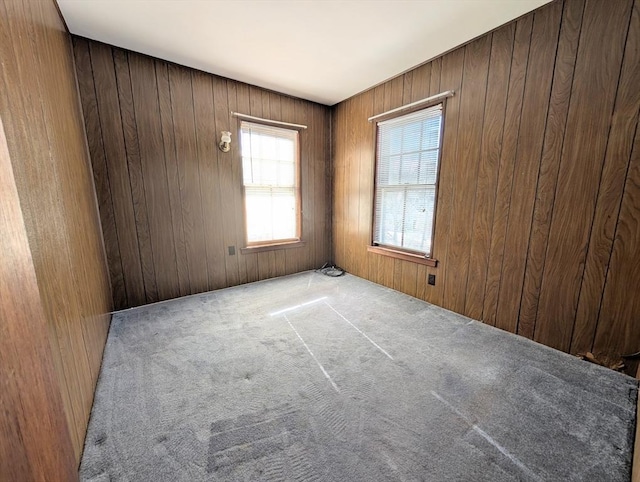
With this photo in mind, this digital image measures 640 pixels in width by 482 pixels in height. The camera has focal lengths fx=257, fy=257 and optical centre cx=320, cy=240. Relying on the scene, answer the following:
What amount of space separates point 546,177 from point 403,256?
4.66 feet

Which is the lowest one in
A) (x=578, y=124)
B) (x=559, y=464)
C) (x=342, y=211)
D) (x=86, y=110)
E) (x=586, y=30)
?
(x=559, y=464)

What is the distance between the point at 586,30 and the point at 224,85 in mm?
3042

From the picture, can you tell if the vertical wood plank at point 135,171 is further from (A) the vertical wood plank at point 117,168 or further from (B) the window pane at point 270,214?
(B) the window pane at point 270,214

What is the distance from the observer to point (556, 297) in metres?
1.90

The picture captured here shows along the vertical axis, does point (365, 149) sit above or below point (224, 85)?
below

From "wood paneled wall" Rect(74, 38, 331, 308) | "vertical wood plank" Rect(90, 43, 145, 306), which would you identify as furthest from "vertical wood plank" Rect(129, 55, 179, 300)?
"vertical wood plank" Rect(90, 43, 145, 306)

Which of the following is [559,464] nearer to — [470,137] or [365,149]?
[470,137]

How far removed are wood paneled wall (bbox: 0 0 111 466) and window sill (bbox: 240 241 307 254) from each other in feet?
4.99

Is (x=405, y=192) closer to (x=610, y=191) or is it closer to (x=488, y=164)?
(x=488, y=164)

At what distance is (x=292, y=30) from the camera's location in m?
2.04

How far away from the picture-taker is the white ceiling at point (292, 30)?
1.79 m

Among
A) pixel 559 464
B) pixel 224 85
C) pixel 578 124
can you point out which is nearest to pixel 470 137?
pixel 578 124

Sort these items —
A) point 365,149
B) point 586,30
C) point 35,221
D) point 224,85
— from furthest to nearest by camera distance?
point 365,149, point 224,85, point 586,30, point 35,221

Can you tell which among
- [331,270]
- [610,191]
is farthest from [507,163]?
[331,270]
